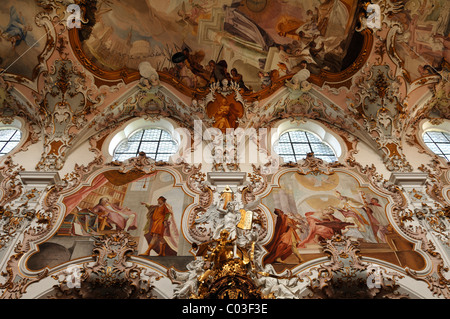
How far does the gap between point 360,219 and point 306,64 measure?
229 inches

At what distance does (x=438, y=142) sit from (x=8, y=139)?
1357cm

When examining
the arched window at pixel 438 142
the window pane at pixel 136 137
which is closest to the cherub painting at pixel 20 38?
the window pane at pixel 136 137

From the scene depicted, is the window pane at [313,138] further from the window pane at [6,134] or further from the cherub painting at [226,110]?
the window pane at [6,134]

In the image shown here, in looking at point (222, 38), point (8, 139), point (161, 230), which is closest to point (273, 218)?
point (161, 230)

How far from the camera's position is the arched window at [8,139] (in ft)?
35.5

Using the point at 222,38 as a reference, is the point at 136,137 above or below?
below

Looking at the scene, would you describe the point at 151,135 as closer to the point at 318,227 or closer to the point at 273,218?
the point at 273,218

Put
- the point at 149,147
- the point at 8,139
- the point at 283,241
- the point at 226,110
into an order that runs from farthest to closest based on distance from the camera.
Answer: the point at 149,147 < the point at 226,110 < the point at 8,139 < the point at 283,241

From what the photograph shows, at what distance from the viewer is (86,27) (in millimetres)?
11500

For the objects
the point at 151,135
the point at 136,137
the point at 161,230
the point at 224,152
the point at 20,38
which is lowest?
the point at 161,230

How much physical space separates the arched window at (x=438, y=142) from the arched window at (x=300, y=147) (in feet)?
10.0

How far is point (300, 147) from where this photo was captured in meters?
11.7
